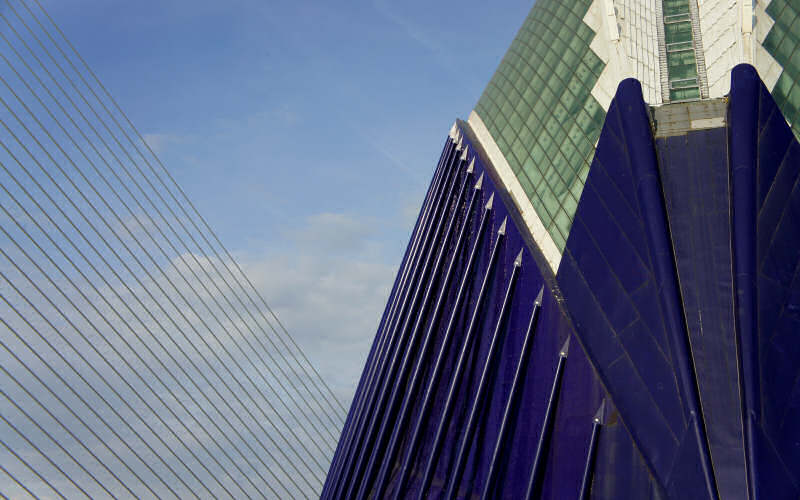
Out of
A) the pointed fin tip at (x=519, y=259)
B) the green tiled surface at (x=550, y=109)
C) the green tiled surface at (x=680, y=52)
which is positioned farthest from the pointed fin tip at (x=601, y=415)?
the green tiled surface at (x=680, y=52)

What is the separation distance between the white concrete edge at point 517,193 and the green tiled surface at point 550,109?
0.17 metres

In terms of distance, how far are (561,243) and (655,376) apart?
4.86 m

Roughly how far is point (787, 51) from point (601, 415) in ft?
28.8

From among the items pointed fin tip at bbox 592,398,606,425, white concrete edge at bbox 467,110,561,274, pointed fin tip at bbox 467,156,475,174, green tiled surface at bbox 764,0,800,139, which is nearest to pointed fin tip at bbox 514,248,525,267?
white concrete edge at bbox 467,110,561,274

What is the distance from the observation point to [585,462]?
12180 millimetres

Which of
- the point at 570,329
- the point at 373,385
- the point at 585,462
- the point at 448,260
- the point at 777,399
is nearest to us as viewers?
the point at 777,399

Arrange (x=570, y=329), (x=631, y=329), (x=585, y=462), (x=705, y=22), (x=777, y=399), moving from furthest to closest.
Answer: (x=705, y=22), (x=570, y=329), (x=631, y=329), (x=585, y=462), (x=777, y=399)

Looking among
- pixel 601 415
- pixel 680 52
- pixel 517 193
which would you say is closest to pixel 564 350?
pixel 601 415

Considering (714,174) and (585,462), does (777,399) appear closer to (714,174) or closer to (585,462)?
(585,462)

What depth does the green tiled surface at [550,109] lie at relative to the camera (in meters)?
17.7

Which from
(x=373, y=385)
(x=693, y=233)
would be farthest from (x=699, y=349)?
(x=373, y=385)

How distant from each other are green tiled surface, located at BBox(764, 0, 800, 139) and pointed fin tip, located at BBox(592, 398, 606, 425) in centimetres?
649

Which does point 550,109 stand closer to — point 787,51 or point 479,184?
point 479,184

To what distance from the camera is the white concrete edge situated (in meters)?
16.7
